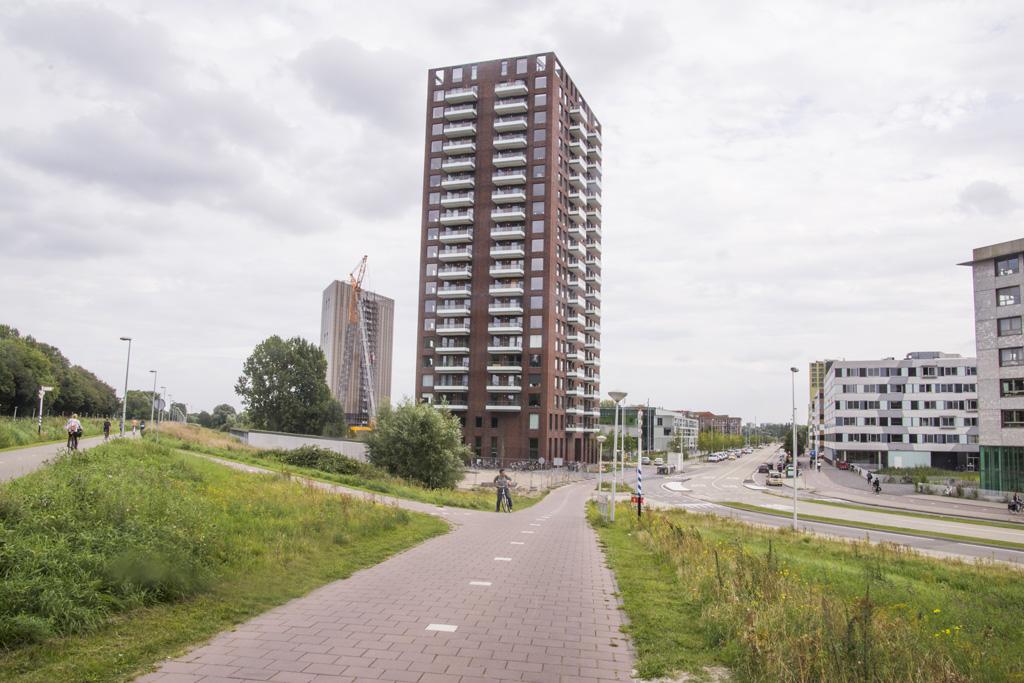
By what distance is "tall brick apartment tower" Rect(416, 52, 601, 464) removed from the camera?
274ft

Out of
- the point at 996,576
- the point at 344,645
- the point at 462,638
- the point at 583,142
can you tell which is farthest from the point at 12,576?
the point at 583,142

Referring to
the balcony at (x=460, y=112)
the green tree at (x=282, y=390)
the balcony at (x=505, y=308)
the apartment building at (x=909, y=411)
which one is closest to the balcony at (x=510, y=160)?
the balcony at (x=460, y=112)

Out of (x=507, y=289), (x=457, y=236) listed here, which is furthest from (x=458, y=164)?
(x=507, y=289)

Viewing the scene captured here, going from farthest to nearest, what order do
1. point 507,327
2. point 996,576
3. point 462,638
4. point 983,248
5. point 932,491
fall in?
point 507,327, point 932,491, point 983,248, point 996,576, point 462,638

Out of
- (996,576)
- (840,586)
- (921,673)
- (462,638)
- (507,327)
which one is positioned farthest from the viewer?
(507,327)

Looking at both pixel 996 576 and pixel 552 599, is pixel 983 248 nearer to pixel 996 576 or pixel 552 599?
pixel 996 576

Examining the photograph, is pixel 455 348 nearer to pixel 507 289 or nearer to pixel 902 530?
pixel 507 289

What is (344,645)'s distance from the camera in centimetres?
702

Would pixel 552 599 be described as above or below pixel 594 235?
below

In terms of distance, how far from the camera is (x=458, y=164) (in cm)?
8825

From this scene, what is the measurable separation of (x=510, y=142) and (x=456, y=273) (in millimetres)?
18491

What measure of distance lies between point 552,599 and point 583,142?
304ft

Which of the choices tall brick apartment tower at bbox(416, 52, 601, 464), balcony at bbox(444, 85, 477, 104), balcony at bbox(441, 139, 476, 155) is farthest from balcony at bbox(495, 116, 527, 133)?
balcony at bbox(444, 85, 477, 104)

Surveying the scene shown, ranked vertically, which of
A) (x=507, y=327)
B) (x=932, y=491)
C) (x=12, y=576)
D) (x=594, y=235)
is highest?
(x=594, y=235)
